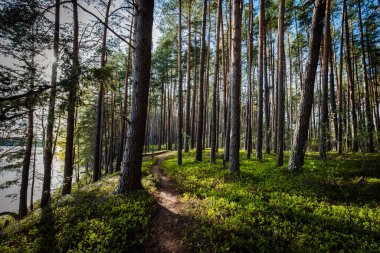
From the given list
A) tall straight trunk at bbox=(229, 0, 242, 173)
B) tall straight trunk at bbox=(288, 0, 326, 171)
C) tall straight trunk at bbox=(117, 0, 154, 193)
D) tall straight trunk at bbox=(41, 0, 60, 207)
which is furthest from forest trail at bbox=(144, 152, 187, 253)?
tall straight trunk at bbox=(288, 0, 326, 171)

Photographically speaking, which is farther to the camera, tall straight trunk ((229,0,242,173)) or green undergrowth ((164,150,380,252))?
tall straight trunk ((229,0,242,173))

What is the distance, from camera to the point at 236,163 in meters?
7.52

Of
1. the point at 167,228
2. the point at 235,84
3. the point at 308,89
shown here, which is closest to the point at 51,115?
the point at 167,228

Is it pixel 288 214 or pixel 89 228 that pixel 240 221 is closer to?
pixel 288 214

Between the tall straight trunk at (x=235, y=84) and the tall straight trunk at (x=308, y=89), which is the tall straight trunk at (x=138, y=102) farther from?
the tall straight trunk at (x=308, y=89)

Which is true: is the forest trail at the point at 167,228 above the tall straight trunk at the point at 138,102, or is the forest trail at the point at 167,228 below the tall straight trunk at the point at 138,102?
below

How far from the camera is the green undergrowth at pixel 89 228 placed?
11.3 ft

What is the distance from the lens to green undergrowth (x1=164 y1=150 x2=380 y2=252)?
3.14m

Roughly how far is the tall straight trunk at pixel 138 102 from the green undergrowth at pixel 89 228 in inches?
25.4

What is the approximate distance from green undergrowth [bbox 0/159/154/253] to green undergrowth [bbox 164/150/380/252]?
1.26 metres

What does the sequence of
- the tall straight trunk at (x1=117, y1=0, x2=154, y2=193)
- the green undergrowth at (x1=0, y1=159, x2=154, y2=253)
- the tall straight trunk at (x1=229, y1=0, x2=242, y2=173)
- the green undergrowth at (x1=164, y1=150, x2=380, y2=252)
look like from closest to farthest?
1. the green undergrowth at (x1=164, y1=150, x2=380, y2=252)
2. the green undergrowth at (x1=0, y1=159, x2=154, y2=253)
3. the tall straight trunk at (x1=117, y1=0, x2=154, y2=193)
4. the tall straight trunk at (x1=229, y1=0, x2=242, y2=173)

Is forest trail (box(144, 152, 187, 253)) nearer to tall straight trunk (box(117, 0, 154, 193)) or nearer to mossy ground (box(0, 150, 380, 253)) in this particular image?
mossy ground (box(0, 150, 380, 253))

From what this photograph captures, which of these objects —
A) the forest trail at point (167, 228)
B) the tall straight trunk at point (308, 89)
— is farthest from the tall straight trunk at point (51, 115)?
the tall straight trunk at point (308, 89)

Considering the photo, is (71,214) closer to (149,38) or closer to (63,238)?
(63,238)
